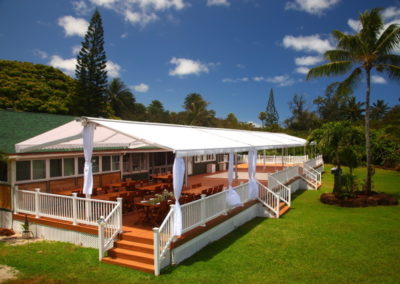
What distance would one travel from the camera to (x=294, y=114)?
241 feet

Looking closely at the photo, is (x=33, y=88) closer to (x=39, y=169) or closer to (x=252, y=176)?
(x=39, y=169)

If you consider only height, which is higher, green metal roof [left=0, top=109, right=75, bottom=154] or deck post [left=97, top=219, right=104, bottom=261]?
green metal roof [left=0, top=109, right=75, bottom=154]

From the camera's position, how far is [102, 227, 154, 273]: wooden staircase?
767 centimetres

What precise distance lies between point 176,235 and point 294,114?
7034 cm

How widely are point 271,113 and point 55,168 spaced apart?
71.7 meters

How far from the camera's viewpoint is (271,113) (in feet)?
260

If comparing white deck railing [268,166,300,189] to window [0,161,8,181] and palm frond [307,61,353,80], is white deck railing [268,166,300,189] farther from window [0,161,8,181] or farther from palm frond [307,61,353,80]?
window [0,161,8,181]

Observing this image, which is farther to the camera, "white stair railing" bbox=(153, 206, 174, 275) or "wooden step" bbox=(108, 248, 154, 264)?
"wooden step" bbox=(108, 248, 154, 264)

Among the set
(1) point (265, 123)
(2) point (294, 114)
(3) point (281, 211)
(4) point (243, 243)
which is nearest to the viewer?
(4) point (243, 243)

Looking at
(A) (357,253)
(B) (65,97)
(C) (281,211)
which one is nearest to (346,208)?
(C) (281,211)

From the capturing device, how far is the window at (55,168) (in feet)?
41.3

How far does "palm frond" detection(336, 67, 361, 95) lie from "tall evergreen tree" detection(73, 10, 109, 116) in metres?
33.3

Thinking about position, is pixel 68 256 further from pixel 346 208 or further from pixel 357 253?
pixel 346 208

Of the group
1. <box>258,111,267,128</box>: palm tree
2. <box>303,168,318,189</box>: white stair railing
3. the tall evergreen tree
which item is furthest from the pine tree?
<box>303,168,318,189</box>: white stair railing
